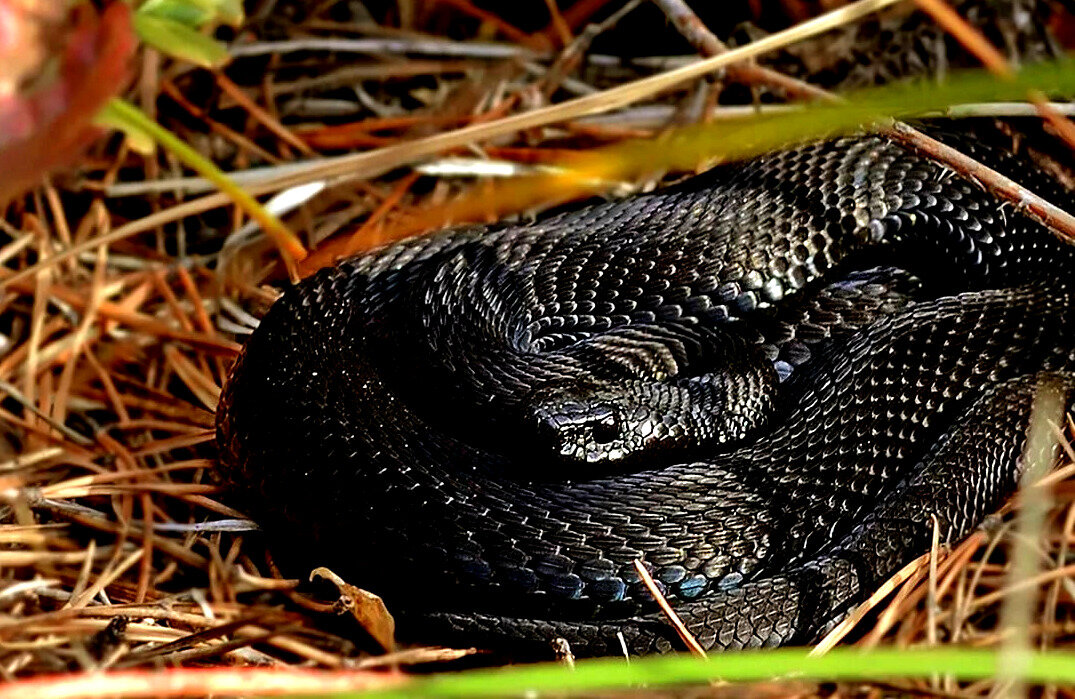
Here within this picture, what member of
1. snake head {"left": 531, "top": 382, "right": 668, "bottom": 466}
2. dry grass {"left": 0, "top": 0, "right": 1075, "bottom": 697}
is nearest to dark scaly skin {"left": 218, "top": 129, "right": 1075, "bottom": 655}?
snake head {"left": 531, "top": 382, "right": 668, "bottom": 466}

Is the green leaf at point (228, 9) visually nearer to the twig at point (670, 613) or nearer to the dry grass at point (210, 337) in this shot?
the dry grass at point (210, 337)

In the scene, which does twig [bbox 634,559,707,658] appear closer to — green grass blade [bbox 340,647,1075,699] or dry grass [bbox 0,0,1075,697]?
dry grass [bbox 0,0,1075,697]

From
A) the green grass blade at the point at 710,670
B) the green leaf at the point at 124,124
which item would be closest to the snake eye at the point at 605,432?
the green leaf at the point at 124,124

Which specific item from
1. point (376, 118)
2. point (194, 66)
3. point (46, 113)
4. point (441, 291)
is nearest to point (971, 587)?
point (441, 291)

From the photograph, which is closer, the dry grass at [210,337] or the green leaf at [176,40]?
the green leaf at [176,40]

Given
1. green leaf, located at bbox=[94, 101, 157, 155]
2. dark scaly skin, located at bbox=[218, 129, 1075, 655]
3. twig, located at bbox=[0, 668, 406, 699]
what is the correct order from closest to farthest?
twig, located at bbox=[0, 668, 406, 699] < green leaf, located at bbox=[94, 101, 157, 155] < dark scaly skin, located at bbox=[218, 129, 1075, 655]

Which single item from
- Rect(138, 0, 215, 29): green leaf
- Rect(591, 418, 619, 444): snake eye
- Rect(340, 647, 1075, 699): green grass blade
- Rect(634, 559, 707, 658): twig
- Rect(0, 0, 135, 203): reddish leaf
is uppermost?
Rect(138, 0, 215, 29): green leaf

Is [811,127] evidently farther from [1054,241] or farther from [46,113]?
[1054,241]
